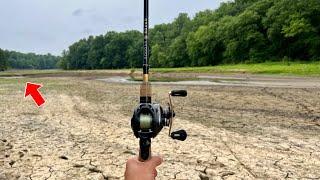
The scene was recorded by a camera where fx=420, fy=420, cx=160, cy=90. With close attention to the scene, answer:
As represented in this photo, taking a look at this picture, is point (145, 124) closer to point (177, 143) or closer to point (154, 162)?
point (154, 162)

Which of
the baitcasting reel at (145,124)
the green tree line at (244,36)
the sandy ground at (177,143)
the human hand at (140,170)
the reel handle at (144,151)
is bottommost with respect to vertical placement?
the sandy ground at (177,143)

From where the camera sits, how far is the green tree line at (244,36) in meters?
70.6

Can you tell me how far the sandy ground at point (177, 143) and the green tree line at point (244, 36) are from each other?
189ft

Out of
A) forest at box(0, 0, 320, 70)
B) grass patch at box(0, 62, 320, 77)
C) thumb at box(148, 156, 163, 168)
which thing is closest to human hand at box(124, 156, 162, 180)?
thumb at box(148, 156, 163, 168)

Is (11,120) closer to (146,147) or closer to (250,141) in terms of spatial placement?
(250,141)

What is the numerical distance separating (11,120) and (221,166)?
7850 mm

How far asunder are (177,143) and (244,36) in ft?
251

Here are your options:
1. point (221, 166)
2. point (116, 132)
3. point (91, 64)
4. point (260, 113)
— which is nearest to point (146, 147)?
point (221, 166)

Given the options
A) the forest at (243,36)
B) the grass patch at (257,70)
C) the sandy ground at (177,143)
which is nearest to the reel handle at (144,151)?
the sandy ground at (177,143)

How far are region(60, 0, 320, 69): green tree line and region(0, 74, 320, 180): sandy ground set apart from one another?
189 ft

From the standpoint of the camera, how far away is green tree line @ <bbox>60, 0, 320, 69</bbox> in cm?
7056

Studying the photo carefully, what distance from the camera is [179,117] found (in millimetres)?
13523

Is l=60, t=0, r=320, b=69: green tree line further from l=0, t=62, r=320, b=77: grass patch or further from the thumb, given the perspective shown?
the thumb

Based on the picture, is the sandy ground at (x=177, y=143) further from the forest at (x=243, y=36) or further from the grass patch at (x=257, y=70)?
the forest at (x=243, y=36)
